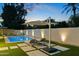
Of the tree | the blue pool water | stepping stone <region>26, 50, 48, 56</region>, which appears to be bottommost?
stepping stone <region>26, 50, 48, 56</region>

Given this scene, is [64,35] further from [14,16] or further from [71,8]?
[14,16]

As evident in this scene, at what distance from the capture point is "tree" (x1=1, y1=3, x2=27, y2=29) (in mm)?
3887

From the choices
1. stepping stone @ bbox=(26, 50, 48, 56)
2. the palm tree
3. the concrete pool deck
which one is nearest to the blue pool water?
the concrete pool deck

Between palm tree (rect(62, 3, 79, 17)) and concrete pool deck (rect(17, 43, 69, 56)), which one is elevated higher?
palm tree (rect(62, 3, 79, 17))

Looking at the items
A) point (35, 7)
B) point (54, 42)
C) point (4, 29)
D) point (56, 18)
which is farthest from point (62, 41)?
point (4, 29)

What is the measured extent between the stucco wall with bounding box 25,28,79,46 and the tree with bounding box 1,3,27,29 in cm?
25

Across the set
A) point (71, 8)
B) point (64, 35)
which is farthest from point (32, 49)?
point (71, 8)

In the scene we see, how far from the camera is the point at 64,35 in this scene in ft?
12.7

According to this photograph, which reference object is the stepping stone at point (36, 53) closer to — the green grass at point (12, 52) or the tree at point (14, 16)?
the green grass at point (12, 52)

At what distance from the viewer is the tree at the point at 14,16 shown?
3.89 metres

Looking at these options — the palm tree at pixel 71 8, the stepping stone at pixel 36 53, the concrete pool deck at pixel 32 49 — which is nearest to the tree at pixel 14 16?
the concrete pool deck at pixel 32 49

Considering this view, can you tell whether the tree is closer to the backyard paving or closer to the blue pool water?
the blue pool water

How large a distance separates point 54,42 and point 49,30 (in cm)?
20

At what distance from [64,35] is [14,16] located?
2.67ft
